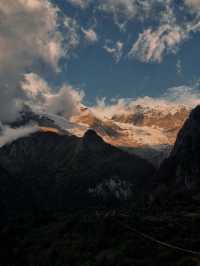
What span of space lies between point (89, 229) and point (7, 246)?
33257 mm

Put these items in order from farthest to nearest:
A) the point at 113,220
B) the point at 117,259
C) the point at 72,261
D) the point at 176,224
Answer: the point at 113,220 < the point at 176,224 < the point at 72,261 < the point at 117,259

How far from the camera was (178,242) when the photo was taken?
3620 inches

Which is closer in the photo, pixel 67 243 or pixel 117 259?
pixel 117 259

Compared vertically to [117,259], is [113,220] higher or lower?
higher

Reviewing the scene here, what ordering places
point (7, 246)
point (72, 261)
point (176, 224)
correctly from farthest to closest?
point (7, 246), point (176, 224), point (72, 261)

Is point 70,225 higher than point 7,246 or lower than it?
higher

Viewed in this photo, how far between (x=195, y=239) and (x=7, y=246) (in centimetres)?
7770

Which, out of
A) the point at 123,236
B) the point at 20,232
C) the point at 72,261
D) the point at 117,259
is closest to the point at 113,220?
the point at 123,236

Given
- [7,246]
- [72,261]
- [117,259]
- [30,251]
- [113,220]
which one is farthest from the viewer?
[7,246]

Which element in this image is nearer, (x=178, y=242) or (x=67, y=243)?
(x=178, y=242)

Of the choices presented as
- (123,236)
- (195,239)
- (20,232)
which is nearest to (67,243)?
(123,236)

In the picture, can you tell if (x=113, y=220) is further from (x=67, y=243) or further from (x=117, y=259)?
(x=117, y=259)

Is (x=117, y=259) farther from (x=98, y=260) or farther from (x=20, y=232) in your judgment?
(x=20, y=232)

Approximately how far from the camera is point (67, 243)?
122 m
